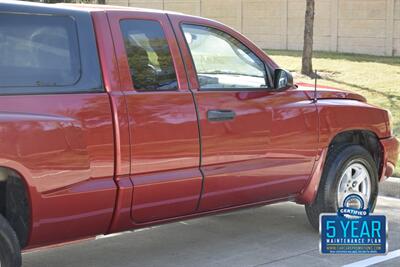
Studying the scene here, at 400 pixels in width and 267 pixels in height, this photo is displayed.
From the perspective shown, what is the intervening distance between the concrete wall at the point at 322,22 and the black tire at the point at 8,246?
61.9ft

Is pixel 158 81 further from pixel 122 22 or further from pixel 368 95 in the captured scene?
pixel 368 95

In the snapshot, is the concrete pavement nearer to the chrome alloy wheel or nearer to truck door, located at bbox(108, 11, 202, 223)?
the chrome alloy wheel

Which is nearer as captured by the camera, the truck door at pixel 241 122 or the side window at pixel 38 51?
the side window at pixel 38 51

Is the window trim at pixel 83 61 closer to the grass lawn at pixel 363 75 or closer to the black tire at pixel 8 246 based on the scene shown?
the black tire at pixel 8 246

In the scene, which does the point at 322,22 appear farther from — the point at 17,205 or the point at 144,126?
the point at 17,205

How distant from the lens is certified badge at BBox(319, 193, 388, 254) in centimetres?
534

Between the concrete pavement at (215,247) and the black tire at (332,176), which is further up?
the black tire at (332,176)

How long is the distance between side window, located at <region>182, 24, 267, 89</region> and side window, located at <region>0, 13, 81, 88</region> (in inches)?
40.7

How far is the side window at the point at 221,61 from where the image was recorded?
5020 mm

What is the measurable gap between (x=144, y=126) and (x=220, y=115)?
69cm

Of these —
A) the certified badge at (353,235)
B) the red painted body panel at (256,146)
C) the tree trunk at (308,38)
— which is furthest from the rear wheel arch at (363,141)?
the tree trunk at (308,38)

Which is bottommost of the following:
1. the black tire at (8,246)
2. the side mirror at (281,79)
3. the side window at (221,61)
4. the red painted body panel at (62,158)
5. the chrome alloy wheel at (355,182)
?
the chrome alloy wheel at (355,182)

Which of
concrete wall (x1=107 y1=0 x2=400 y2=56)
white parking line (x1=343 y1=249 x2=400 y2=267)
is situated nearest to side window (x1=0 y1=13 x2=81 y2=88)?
white parking line (x1=343 y1=249 x2=400 y2=267)

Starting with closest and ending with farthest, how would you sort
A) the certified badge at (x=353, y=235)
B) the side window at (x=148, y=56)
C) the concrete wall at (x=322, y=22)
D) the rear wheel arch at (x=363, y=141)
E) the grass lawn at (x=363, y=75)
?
the side window at (x=148, y=56) → the certified badge at (x=353, y=235) → the rear wheel arch at (x=363, y=141) → the grass lawn at (x=363, y=75) → the concrete wall at (x=322, y=22)
